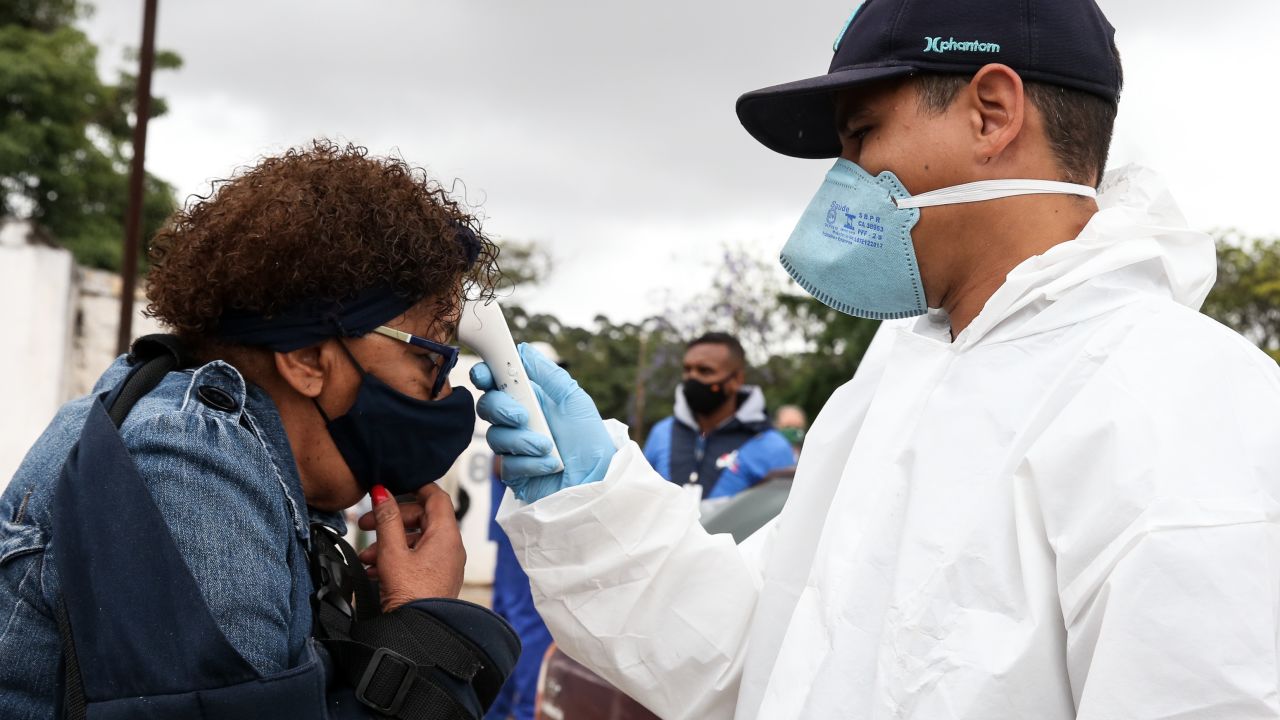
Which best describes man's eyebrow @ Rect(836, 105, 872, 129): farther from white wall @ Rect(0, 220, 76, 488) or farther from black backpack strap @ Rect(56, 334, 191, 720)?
white wall @ Rect(0, 220, 76, 488)

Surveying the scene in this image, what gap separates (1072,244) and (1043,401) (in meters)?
0.27

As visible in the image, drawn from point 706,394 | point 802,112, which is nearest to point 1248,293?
point 706,394

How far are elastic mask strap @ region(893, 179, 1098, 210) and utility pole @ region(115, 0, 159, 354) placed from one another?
8308 millimetres

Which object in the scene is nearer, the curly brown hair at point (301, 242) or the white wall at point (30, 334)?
the curly brown hair at point (301, 242)

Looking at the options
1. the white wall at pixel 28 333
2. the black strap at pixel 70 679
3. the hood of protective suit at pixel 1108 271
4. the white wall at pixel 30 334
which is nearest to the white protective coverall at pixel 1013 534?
the hood of protective suit at pixel 1108 271

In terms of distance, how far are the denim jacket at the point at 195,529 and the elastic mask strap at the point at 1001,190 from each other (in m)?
1.15

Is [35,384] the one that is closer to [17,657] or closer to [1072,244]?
[17,657]

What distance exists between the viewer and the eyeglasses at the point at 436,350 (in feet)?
5.95

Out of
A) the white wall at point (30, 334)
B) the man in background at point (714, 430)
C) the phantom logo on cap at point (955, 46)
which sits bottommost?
the white wall at point (30, 334)

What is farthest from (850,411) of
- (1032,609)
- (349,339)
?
(349,339)

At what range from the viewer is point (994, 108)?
1.77 m

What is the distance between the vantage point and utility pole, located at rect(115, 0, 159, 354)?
28.8ft

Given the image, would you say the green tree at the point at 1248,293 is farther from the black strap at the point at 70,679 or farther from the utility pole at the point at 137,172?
the black strap at the point at 70,679

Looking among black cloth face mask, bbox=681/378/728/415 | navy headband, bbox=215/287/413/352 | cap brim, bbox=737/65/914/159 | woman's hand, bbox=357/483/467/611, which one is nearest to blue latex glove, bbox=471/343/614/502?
woman's hand, bbox=357/483/467/611
